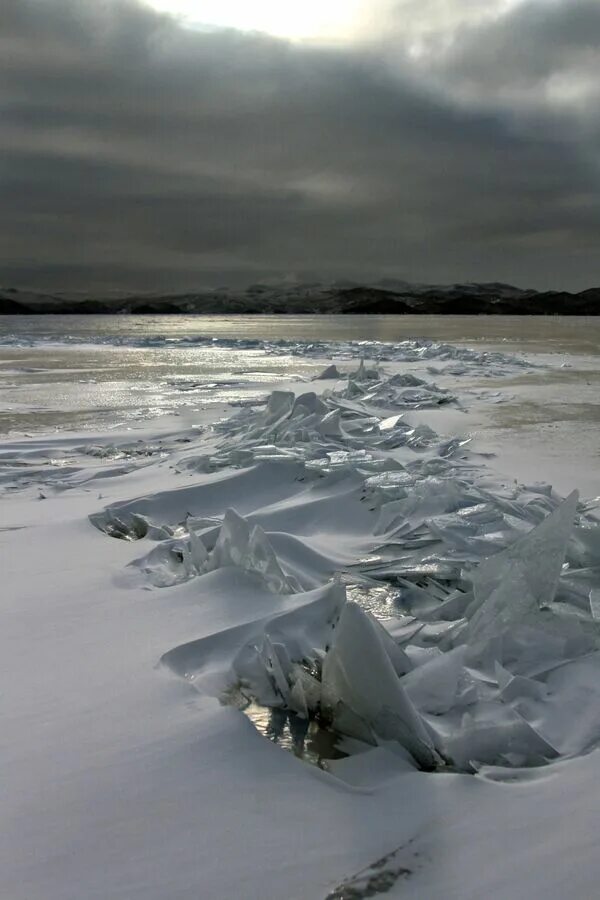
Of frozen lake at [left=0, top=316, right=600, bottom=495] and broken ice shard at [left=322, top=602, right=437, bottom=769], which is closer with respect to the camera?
broken ice shard at [left=322, top=602, right=437, bottom=769]

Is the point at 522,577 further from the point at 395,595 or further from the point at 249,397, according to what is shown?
the point at 249,397

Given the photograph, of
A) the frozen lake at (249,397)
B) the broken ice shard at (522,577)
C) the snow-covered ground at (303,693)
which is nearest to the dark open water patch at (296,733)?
the snow-covered ground at (303,693)

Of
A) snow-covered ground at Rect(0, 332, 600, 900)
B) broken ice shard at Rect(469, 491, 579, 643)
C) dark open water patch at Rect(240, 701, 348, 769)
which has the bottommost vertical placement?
dark open water patch at Rect(240, 701, 348, 769)

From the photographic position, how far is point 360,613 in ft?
6.11

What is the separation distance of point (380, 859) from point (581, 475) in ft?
12.7

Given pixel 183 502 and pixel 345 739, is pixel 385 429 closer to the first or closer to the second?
pixel 183 502

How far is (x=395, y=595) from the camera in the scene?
2855mm

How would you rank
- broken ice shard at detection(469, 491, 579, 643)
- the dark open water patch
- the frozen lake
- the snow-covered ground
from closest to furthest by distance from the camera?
the snow-covered ground
the dark open water patch
broken ice shard at detection(469, 491, 579, 643)
the frozen lake

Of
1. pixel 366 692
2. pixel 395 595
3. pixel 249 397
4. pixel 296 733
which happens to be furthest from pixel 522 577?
pixel 249 397

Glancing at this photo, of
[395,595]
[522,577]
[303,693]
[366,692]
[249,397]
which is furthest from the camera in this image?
[249,397]

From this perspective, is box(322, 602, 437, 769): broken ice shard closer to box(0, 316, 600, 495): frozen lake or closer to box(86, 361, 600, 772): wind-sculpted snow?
box(86, 361, 600, 772): wind-sculpted snow

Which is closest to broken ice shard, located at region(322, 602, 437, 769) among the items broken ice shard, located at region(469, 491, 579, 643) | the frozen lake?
broken ice shard, located at region(469, 491, 579, 643)

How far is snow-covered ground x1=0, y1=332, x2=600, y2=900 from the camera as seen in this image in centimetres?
132

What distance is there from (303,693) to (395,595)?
100 cm
